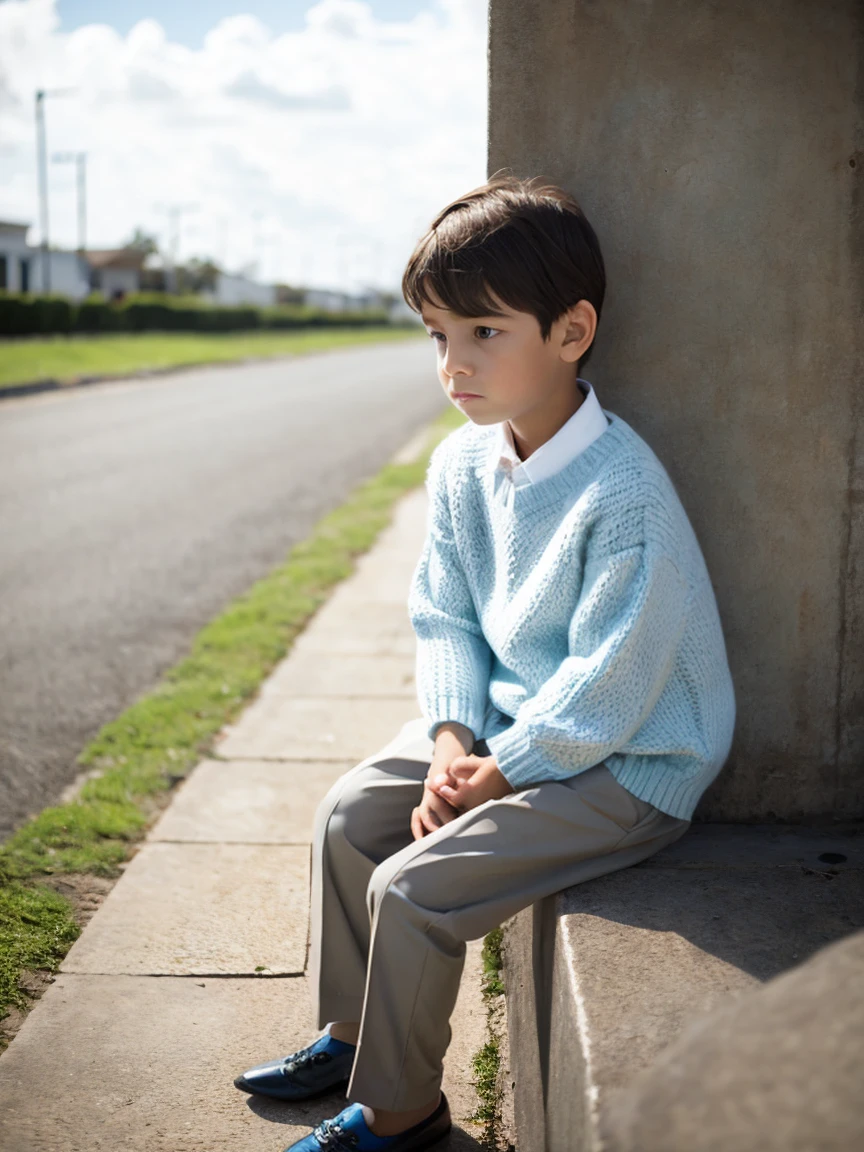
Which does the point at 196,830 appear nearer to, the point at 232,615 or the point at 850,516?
the point at 850,516

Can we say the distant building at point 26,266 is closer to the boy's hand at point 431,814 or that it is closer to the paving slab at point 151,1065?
the paving slab at point 151,1065

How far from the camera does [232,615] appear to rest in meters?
6.11

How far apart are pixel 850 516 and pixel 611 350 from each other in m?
0.60

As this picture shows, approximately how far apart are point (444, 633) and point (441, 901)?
2.00 feet

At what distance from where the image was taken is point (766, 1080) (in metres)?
1.01

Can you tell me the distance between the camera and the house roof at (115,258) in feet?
265

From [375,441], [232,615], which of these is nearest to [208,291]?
[375,441]

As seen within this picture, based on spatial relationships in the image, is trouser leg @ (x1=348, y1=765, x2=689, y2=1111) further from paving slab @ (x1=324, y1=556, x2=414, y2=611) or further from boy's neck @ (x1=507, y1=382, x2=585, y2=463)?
paving slab @ (x1=324, y1=556, x2=414, y2=611)

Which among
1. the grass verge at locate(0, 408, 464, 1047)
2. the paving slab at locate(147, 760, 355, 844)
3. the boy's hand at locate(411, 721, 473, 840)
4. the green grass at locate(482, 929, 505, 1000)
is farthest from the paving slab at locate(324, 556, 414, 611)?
the boy's hand at locate(411, 721, 473, 840)

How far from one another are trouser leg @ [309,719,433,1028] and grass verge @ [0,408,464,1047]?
2.59 ft

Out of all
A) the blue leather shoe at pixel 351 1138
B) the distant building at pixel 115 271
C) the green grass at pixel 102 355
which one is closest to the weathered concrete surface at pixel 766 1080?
the blue leather shoe at pixel 351 1138

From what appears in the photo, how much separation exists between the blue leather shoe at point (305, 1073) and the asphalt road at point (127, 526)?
163 centimetres

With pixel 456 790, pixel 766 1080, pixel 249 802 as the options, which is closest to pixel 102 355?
pixel 249 802

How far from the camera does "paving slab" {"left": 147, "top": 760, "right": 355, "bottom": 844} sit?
3430 millimetres
